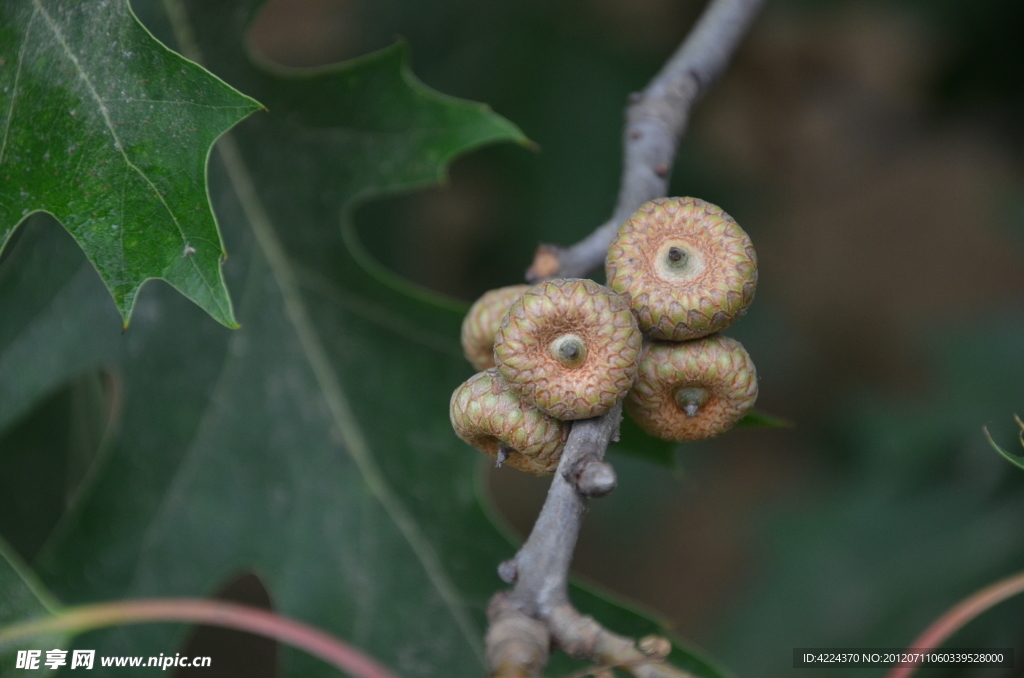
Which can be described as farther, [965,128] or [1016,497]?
[965,128]

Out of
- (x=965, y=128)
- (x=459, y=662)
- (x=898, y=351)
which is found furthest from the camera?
(x=898, y=351)

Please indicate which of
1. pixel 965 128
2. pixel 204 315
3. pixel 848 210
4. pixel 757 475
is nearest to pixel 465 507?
pixel 204 315

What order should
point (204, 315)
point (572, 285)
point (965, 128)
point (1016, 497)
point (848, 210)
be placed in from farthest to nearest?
1. point (848, 210)
2. point (965, 128)
3. point (1016, 497)
4. point (204, 315)
5. point (572, 285)

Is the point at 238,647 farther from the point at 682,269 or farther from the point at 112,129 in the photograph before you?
the point at 682,269

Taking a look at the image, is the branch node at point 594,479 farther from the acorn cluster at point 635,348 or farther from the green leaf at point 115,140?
the green leaf at point 115,140

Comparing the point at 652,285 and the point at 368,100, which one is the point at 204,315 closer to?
the point at 368,100

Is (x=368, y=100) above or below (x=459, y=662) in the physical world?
above
